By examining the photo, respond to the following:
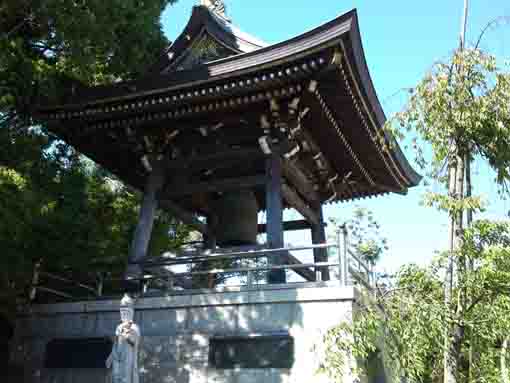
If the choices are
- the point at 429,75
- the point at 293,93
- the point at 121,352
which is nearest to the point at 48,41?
the point at 293,93

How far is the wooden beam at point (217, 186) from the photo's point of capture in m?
9.41

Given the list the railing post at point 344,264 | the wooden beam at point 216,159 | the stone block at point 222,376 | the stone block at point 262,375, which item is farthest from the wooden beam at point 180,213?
the railing post at point 344,264

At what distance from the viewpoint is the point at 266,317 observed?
7527 mm

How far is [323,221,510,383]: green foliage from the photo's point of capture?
5.26 m

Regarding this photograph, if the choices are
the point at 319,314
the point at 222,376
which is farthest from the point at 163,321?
the point at 319,314

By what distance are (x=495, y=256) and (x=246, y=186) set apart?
4.98 metres

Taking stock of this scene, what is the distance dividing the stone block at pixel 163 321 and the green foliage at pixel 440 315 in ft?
9.80

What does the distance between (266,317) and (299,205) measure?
11.2 ft

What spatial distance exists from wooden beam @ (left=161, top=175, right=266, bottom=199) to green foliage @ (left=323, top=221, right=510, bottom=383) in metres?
3.92

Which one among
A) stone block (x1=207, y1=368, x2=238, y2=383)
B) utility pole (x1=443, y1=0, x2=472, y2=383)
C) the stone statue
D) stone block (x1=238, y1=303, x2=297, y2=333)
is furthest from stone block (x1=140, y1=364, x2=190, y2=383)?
utility pole (x1=443, y1=0, x2=472, y2=383)

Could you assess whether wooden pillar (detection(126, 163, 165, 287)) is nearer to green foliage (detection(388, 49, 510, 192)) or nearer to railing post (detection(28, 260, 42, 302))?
railing post (detection(28, 260, 42, 302))

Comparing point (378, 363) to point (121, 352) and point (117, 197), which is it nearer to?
point (121, 352)

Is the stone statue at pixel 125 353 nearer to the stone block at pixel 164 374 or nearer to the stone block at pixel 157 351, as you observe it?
the stone block at pixel 164 374

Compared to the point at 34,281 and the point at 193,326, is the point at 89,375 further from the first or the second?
the point at 34,281
